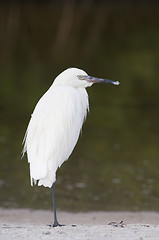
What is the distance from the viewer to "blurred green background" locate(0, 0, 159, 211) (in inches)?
384

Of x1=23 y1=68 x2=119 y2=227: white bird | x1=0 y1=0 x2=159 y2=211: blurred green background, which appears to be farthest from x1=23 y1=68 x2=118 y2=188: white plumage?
x1=0 y1=0 x2=159 y2=211: blurred green background

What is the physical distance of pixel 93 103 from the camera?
16.1 m

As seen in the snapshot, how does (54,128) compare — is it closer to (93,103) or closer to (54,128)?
(54,128)

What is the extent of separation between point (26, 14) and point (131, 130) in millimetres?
24716

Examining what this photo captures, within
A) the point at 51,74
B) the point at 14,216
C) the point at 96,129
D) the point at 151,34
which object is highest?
the point at 151,34

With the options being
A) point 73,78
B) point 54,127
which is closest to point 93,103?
point 73,78

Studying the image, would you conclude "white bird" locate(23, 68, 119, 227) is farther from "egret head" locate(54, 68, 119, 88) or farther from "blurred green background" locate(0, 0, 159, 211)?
"blurred green background" locate(0, 0, 159, 211)

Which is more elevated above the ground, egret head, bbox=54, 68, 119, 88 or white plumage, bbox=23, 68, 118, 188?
egret head, bbox=54, 68, 119, 88

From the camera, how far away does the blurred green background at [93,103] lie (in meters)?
9.75

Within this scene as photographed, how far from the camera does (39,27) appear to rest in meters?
32.8

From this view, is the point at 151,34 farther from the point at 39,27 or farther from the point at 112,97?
the point at 112,97

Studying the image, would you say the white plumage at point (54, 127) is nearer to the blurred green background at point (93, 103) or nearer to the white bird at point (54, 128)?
the white bird at point (54, 128)

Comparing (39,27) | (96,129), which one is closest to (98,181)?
(96,129)

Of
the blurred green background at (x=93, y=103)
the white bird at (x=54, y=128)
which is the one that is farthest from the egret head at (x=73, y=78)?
the blurred green background at (x=93, y=103)
